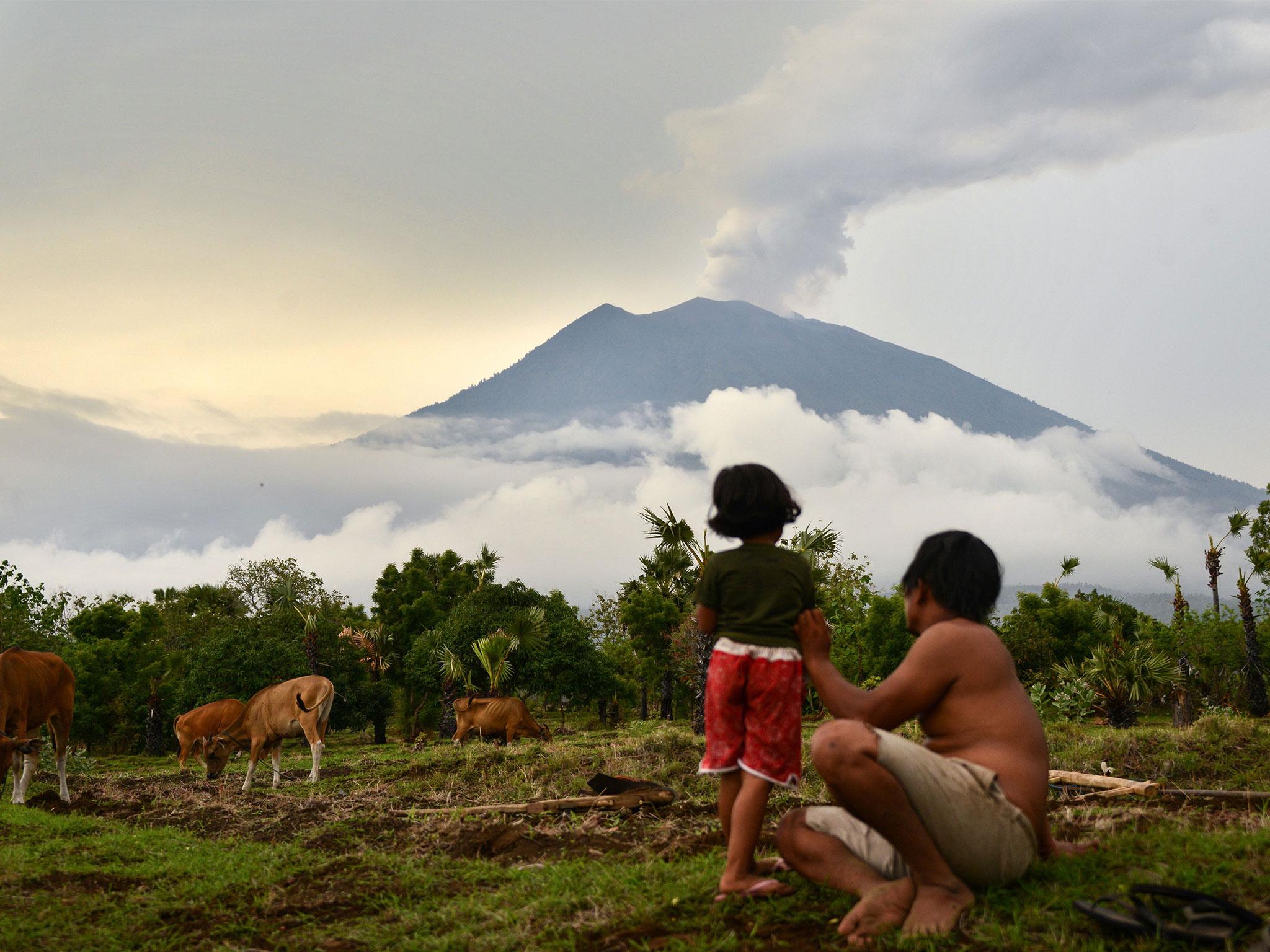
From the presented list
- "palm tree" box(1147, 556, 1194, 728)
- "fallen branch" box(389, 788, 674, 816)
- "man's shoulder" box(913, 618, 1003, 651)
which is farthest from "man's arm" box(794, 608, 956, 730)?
"palm tree" box(1147, 556, 1194, 728)

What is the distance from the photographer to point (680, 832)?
676 cm

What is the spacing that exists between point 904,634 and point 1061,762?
30.5m

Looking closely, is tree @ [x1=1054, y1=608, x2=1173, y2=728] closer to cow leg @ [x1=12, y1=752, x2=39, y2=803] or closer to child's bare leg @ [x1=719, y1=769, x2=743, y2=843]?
child's bare leg @ [x1=719, y1=769, x2=743, y2=843]

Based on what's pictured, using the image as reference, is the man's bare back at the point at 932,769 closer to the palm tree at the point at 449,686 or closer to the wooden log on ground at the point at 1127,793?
the wooden log on ground at the point at 1127,793

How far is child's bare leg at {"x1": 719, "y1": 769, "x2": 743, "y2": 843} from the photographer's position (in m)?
4.58

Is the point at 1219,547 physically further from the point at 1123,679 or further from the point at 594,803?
the point at 594,803

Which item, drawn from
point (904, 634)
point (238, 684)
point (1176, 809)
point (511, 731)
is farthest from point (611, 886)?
point (904, 634)

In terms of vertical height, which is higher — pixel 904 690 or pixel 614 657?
pixel 904 690

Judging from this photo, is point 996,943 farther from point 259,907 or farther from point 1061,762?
point 1061,762

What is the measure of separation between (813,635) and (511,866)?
3249 mm

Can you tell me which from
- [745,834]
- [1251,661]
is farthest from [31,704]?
[1251,661]

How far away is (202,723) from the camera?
16203mm

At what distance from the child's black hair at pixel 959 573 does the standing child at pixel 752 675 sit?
2.02 feet

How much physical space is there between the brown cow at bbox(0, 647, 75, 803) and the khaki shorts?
1096cm
